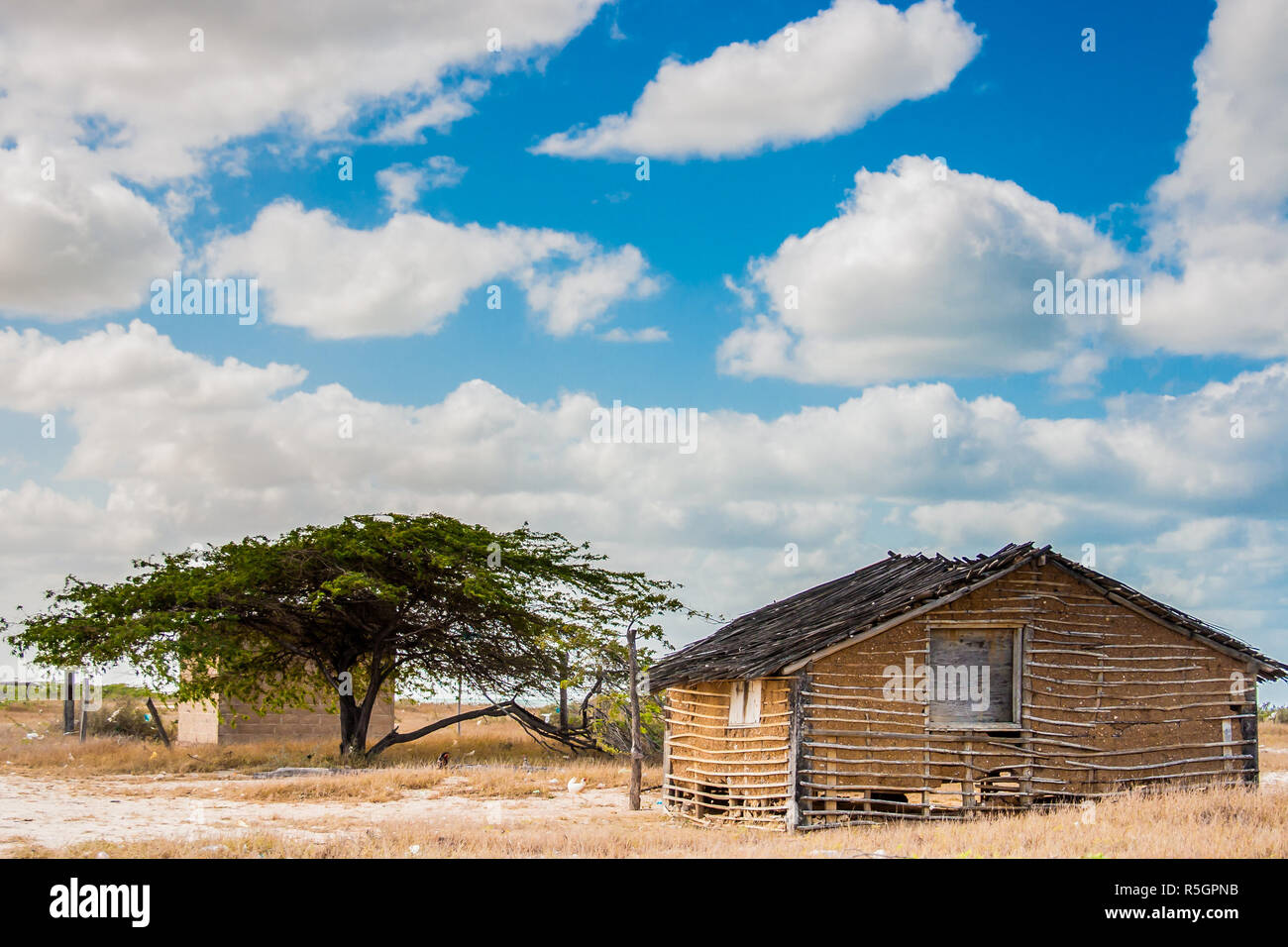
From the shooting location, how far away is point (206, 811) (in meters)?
18.6

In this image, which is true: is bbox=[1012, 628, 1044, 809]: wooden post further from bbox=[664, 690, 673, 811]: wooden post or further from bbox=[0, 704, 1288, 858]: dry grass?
bbox=[664, 690, 673, 811]: wooden post

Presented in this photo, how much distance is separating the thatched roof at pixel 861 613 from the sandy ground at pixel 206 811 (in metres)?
3.03

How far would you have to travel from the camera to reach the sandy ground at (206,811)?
15805mm

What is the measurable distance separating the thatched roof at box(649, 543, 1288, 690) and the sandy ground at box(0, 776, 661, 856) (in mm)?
3029

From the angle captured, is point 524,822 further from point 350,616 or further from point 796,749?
point 350,616

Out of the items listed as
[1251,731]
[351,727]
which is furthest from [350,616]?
[1251,731]

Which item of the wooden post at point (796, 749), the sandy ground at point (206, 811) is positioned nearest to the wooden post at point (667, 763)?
the sandy ground at point (206, 811)

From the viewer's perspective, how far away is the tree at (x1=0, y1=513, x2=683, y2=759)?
27031 millimetres

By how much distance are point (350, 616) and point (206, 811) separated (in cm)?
973

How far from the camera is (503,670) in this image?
3042cm

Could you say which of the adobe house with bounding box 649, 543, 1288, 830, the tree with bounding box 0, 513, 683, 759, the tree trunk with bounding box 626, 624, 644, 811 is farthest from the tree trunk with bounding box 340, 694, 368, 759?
the adobe house with bounding box 649, 543, 1288, 830

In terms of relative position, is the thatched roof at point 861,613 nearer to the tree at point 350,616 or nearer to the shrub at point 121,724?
the tree at point 350,616
